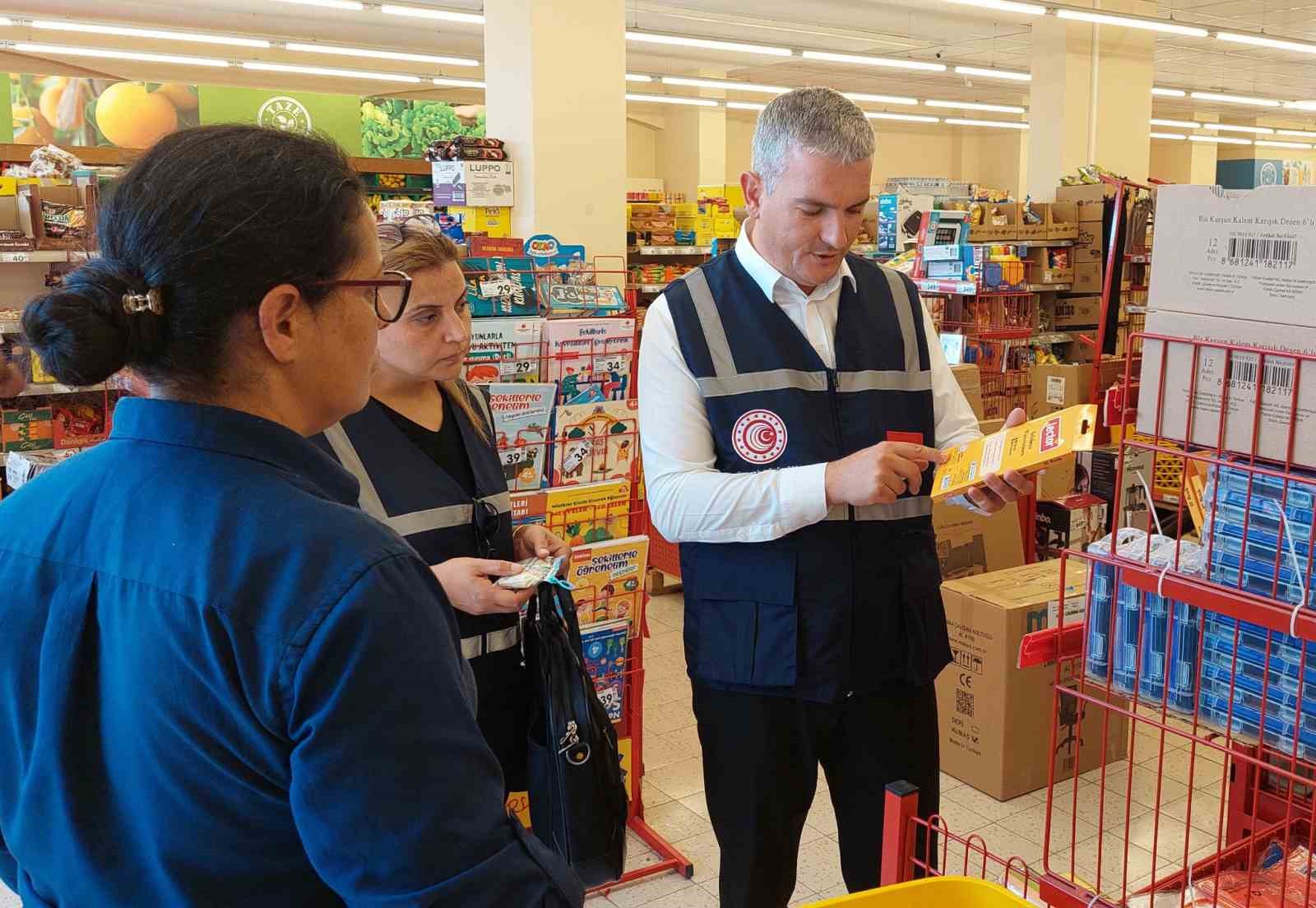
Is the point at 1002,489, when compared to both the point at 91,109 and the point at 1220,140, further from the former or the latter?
the point at 1220,140

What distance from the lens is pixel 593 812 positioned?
6.66 ft

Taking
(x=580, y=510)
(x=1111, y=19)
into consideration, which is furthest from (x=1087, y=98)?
(x=580, y=510)

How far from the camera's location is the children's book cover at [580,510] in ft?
10.6

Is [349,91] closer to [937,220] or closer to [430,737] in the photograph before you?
[937,220]

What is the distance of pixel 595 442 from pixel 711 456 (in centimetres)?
125

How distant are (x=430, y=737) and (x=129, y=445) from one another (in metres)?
0.38

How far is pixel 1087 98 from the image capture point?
1174 centimetres

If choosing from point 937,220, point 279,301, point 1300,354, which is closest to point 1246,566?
point 1300,354

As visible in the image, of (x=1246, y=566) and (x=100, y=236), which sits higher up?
(x=100, y=236)

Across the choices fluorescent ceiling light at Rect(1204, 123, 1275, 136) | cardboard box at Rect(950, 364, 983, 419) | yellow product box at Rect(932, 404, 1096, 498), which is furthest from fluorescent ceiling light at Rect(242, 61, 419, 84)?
fluorescent ceiling light at Rect(1204, 123, 1275, 136)

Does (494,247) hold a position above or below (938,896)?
above

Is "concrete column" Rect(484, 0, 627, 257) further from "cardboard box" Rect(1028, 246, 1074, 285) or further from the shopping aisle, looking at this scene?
the shopping aisle

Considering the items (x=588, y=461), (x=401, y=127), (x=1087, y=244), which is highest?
→ (x=401, y=127)

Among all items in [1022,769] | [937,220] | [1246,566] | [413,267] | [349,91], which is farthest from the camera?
[349,91]
